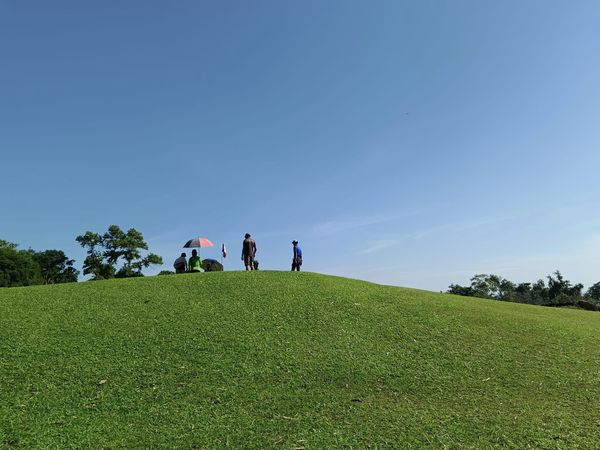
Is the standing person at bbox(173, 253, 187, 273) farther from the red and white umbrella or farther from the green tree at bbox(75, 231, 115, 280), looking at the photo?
the green tree at bbox(75, 231, 115, 280)

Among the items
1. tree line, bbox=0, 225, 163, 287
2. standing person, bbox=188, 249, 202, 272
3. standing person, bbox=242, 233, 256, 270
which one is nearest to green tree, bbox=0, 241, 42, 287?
tree line, bbox=0, 225, 163, 287

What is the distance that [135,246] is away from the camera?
5806 centimetres

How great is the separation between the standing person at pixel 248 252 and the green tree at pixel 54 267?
2543 inches

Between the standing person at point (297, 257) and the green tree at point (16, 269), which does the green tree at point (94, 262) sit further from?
the standing person at point (297, 257)

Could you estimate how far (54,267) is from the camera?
240 feet

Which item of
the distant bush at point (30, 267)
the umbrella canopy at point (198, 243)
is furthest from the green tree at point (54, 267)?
the umbrella canopy at point (198, 243)

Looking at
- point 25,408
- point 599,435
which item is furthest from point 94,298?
point 599,435

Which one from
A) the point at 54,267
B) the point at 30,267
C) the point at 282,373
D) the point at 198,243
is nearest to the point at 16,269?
the point at 30,267

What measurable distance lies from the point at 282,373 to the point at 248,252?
1196 cm

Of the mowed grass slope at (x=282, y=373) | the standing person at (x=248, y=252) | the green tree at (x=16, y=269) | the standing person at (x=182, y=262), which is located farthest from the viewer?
the green tree at (x=16, y=269)

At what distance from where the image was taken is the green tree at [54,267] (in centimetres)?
7244

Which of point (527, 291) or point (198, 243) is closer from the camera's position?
point (198, 243)

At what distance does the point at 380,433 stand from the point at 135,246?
188 ft

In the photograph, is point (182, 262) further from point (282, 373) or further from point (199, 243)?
point (282, 373)
